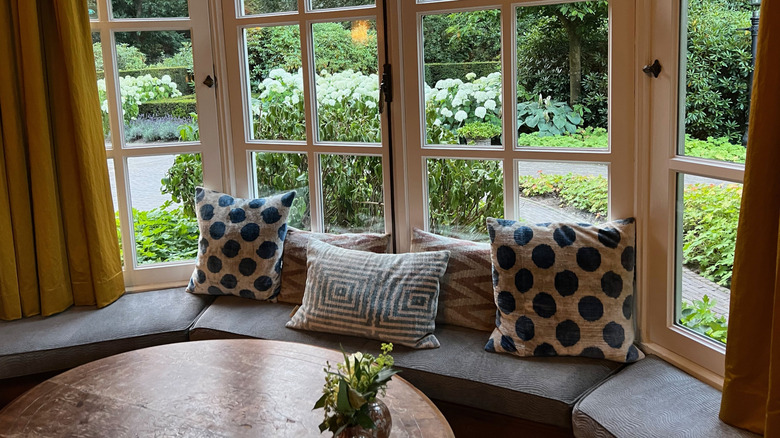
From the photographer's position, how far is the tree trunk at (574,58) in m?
2.61

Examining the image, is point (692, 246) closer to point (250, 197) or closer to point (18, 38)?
point (250, 197)

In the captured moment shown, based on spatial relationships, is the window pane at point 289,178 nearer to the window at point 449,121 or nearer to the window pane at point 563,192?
the window at point 449,121

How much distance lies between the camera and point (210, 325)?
2.93m

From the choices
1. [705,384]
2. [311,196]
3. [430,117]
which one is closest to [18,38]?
[311,196]

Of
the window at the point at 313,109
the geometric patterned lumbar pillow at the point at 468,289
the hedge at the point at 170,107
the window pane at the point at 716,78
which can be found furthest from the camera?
the hedge at the point at 170,107

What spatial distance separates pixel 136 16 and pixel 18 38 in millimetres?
502

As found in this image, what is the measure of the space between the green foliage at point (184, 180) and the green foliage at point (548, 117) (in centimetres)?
153

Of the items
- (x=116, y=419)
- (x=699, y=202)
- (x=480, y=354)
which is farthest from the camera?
(x=480, y=354)

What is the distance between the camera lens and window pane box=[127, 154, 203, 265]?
3.40 meters

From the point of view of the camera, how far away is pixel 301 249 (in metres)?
3.16

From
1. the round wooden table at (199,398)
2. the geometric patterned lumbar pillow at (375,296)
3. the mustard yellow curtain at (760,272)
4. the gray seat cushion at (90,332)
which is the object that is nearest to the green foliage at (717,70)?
the mustard yellow curtain at (760,272)

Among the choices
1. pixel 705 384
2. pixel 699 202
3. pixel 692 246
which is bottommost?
pixel 705 384

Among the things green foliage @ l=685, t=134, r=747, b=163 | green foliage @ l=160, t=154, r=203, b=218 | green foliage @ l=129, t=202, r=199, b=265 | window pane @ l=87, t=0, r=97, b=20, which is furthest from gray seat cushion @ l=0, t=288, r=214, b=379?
green foliage @ l=685, t=134, r=747, b=163

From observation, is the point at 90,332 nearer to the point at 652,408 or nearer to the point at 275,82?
the point at 275,82
